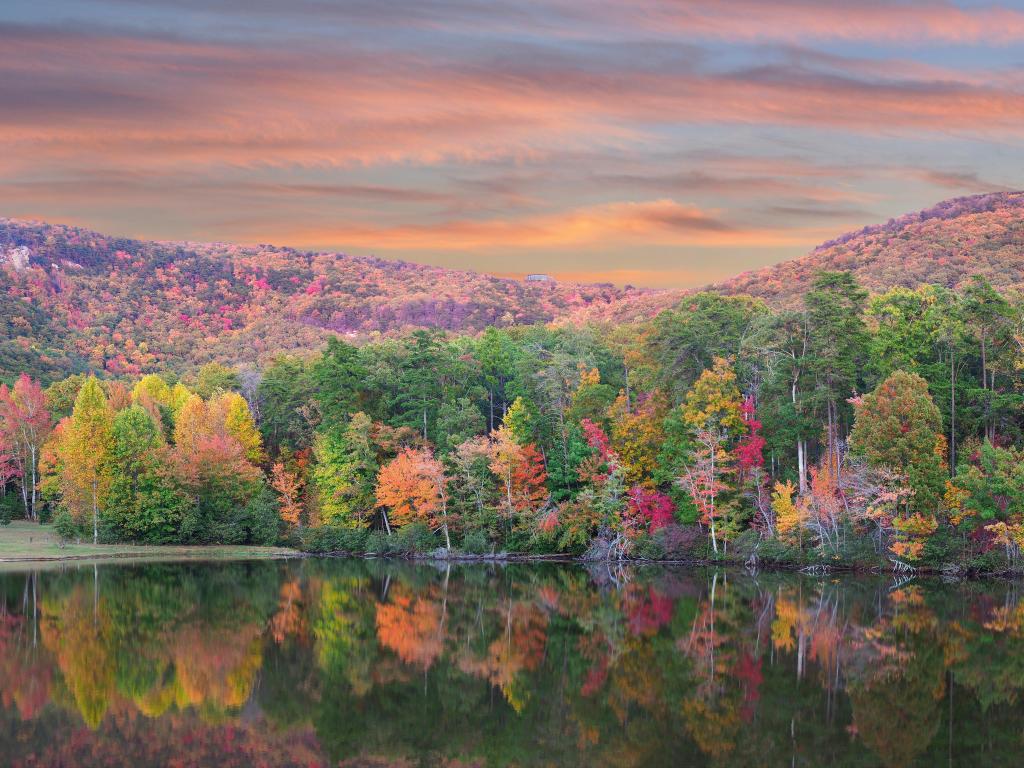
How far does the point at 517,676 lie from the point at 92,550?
4359 cm

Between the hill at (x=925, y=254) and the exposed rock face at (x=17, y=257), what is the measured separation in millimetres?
92597

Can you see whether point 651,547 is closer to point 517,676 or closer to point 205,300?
point 517,676

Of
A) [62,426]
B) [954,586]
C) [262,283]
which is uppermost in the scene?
[262,283]

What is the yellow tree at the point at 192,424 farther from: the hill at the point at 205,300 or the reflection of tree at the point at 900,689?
the reflection of tree at the point at 900,689

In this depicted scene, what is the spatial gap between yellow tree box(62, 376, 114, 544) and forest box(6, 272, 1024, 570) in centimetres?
16

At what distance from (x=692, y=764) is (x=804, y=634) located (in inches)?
546

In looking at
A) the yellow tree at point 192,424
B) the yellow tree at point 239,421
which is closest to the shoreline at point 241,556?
the yellow tree at point 192,424

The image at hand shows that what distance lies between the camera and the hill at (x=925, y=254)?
9494cm

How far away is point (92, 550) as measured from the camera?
62156mm

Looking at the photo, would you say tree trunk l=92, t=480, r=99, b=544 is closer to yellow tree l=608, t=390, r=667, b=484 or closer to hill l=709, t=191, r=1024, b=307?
yellow tree l=608, t=390, r=667, b=484

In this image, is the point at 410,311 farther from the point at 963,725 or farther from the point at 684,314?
the point at 963,725

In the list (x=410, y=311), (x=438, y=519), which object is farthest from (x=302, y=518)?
(x=410, y=311)

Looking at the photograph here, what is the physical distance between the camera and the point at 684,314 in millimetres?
64938

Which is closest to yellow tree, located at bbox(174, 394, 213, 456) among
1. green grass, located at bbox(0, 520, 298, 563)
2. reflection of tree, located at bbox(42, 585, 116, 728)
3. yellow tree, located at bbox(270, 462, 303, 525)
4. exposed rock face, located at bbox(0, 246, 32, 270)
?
yellow tree, located at bbox(270, 462, 303, 525)
